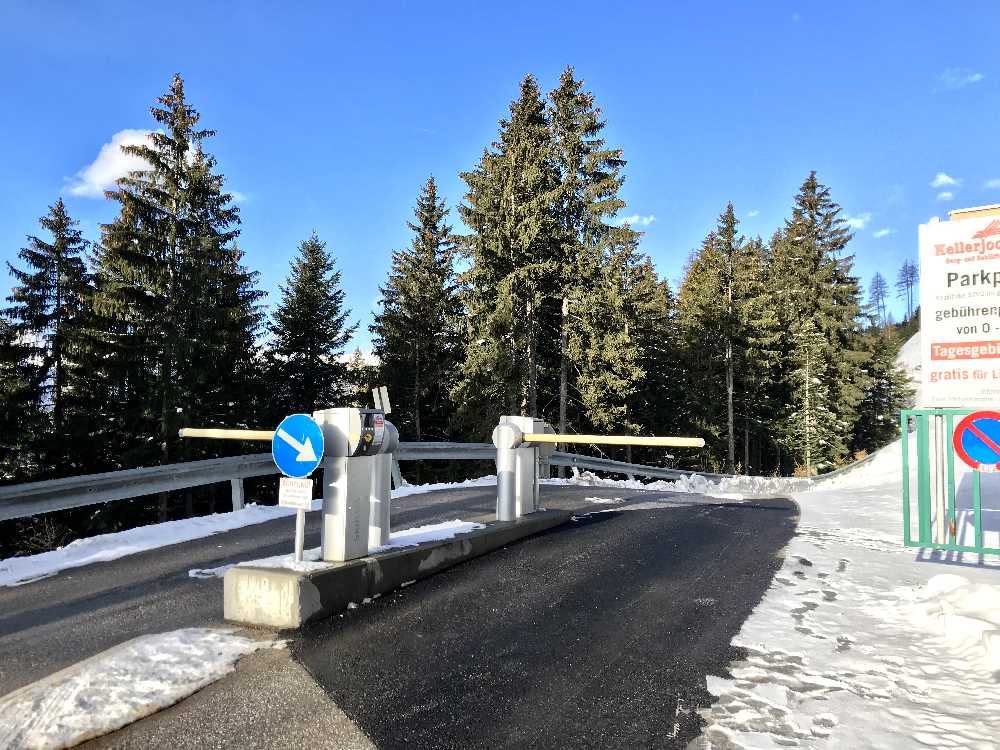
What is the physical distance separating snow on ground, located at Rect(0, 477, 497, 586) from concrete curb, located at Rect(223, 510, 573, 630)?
9.41 feet

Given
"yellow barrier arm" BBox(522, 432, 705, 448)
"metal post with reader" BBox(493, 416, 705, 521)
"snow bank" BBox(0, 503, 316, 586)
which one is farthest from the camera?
"metal post with reader" BBox(493, 416, 705, 521)

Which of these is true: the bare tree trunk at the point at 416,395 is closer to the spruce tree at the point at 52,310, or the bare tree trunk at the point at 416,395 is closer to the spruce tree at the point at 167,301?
the spruce tree at the point at 167,301

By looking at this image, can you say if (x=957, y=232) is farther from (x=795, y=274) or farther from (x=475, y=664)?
(x=795, y=274)

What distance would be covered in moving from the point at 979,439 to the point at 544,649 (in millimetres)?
4285

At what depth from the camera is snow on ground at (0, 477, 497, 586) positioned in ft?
19.0

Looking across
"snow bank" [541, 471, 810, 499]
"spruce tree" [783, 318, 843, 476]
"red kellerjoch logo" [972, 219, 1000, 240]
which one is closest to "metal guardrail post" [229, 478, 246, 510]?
"snow bank" [541, 471, 810, 499]

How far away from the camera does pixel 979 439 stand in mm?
5250

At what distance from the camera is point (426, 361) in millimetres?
29875

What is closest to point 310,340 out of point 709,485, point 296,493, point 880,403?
point 709,485

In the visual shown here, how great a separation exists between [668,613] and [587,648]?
0.99 meters

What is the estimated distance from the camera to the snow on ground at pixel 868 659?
2816 millimetres

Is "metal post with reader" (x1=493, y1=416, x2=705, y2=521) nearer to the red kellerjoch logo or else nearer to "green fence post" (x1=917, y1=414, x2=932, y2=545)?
"green fence post" (x1=917, y1=414, x2=932, y2=545)

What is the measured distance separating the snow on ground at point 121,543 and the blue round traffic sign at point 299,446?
3.09 meters

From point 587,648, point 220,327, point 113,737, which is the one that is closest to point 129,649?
point 113,737
